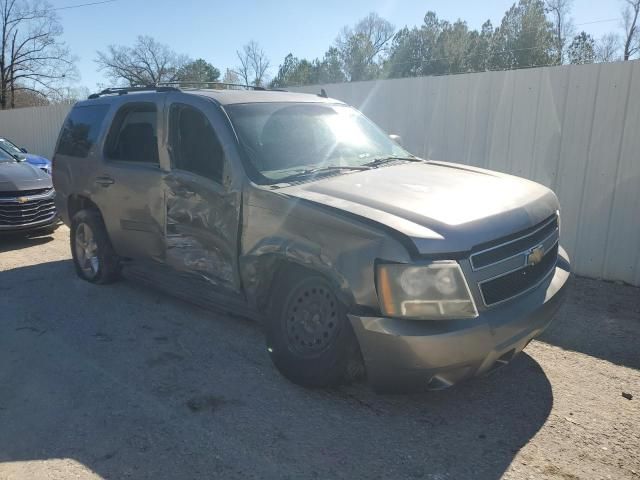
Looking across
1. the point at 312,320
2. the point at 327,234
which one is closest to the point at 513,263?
the point at 327,234

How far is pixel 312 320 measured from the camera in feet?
11.4

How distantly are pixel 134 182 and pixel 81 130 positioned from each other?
161cm

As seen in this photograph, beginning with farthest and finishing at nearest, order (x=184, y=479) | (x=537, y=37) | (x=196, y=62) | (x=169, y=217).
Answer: (x=196, y=62) < (x=537, y=37) < (x=169, y=217) < (x=184, y=479)

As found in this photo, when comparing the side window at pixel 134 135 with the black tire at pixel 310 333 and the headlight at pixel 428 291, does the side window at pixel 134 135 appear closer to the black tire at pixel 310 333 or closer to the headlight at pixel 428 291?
the black tire at pixel 310 333

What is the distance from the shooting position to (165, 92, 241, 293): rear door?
12.9 ft

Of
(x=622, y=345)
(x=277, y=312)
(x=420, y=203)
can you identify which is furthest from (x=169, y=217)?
(x=622, y=345)

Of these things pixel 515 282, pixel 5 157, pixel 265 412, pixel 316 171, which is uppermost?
pixel 316 171

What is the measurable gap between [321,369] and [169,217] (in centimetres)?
200

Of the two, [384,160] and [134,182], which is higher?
[384,160]

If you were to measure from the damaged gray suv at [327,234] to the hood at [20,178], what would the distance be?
3275mm

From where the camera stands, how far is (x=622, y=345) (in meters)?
4.39

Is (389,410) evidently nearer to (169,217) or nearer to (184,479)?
(184,479)

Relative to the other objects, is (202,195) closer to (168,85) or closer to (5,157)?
(168,85)

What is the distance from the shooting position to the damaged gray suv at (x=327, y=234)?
2.89 metres
